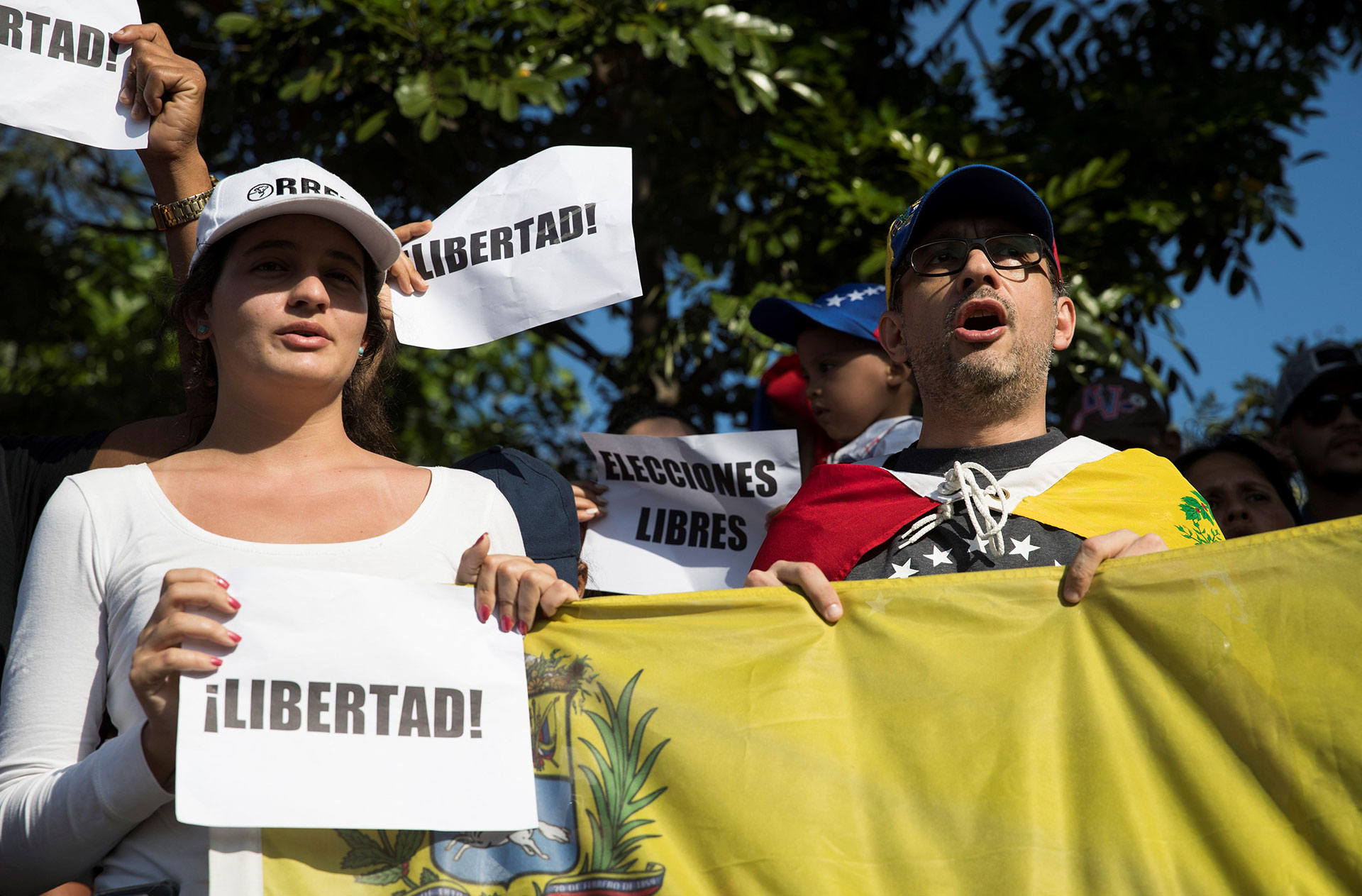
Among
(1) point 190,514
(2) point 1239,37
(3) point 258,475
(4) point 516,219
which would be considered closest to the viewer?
(1) point 190,514

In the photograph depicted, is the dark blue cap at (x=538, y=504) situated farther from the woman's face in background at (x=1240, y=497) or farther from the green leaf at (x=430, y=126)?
the woman's face in background at (x=1240, y=497)

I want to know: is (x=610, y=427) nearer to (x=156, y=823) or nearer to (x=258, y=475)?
(x=258, y=475)

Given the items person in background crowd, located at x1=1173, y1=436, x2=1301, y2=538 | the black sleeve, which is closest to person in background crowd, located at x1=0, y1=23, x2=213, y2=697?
the black sleeve

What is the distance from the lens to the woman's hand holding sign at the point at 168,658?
5.83 feet

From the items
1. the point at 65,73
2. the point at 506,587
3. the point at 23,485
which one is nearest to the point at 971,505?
the point at 506,587

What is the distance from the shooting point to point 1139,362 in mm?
4766

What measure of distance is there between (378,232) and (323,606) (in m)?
0.75

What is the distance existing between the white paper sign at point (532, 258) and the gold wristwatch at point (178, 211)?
1.63 ft

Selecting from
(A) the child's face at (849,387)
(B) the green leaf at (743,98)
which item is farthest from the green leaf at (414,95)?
(A) the child's face at (849,387)

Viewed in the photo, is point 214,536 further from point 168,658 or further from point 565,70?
point 565,70

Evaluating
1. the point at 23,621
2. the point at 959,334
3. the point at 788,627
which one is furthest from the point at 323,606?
the point at 959,334

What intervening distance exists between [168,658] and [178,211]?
4.31 ft

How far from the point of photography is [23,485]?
8.47 ft

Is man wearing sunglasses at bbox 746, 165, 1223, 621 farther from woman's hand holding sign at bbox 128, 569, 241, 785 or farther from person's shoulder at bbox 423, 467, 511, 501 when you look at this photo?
woman's hand holding sign at bbox 128, 569, 241, 785
